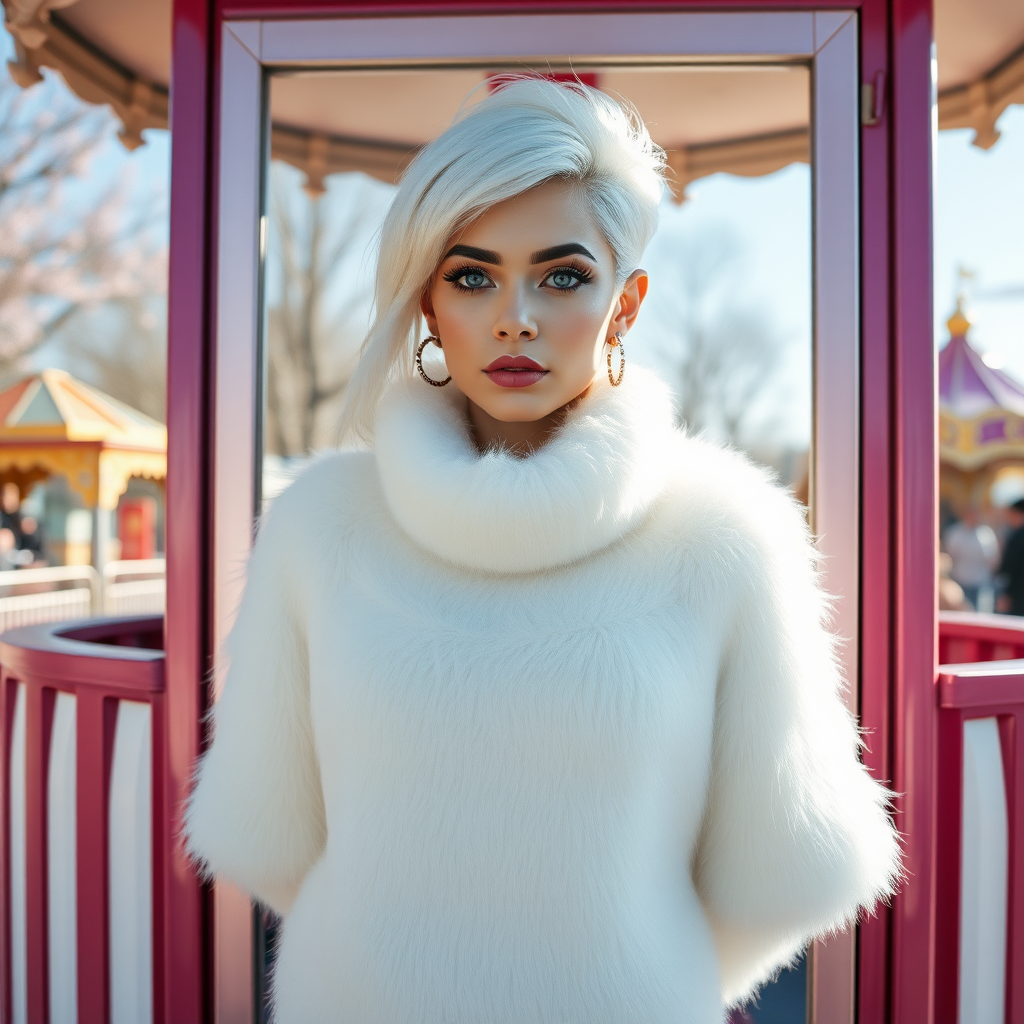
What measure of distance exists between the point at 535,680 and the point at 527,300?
523mm

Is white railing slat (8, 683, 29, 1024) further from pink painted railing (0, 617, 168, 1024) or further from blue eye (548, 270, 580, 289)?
blue eye (548, 270, 580, 289)

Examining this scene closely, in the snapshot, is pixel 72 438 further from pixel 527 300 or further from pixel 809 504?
pixel 527 300

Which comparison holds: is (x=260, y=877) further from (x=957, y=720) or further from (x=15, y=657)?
(x=957, y=720)

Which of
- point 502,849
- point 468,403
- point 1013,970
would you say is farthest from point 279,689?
point 1013,970

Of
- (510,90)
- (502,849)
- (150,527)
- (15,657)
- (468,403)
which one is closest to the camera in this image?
(502,849)

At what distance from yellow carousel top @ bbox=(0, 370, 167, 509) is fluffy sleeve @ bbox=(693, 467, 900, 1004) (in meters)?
10.3

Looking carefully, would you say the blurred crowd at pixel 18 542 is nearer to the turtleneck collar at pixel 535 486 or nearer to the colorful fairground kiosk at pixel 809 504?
the colorful fairground kiosk at pixel 809 504

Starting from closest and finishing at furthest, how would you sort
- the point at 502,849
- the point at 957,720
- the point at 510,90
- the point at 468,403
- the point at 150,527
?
the point at 502,849
the point at 510,90
the point at 468,403
the point at 957,720
the point at 150,527

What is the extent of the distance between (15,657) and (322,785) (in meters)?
1.16

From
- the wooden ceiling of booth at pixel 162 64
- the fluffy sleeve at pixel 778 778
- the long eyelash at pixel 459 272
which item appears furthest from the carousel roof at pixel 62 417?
the fluffy sleeve at pixel 778 778

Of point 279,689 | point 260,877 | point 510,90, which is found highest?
point 510,90

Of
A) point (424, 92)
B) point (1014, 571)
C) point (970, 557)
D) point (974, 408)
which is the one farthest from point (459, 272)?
point (974, 408)

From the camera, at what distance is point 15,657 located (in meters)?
2.03

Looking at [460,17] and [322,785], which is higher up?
[460,17]
